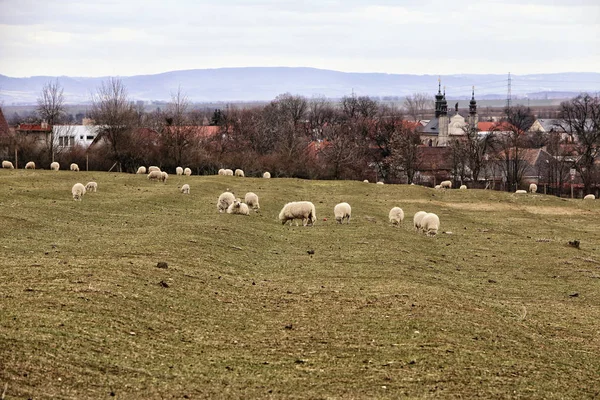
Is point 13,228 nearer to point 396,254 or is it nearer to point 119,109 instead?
point 396,254

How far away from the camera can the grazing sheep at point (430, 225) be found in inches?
1390

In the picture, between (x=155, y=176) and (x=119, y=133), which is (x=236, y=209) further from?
(x=119, y=133)

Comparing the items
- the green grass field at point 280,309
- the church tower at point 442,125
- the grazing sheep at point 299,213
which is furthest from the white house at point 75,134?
the church tower at point 442,125

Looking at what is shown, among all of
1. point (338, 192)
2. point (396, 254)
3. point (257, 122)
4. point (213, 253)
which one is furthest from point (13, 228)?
point (257, 122)

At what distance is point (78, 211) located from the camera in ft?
113

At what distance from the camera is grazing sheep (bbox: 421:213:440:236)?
116 ft

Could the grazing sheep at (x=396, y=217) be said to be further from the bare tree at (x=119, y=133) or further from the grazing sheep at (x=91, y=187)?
the bare tree at (x=119, y=133)

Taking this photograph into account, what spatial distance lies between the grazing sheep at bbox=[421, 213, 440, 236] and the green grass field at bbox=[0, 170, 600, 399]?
543 millimetres

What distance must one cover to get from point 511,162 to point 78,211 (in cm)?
7196

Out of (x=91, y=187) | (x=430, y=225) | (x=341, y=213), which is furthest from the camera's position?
(x=91, y=187)

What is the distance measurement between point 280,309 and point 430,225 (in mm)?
17055

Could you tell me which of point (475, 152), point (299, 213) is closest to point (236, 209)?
point (299, 213)

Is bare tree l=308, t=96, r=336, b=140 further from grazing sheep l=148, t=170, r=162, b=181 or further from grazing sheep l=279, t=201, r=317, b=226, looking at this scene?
grazing sheep l=279, t=201, r=317, b=226

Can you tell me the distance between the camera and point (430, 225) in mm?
35375
